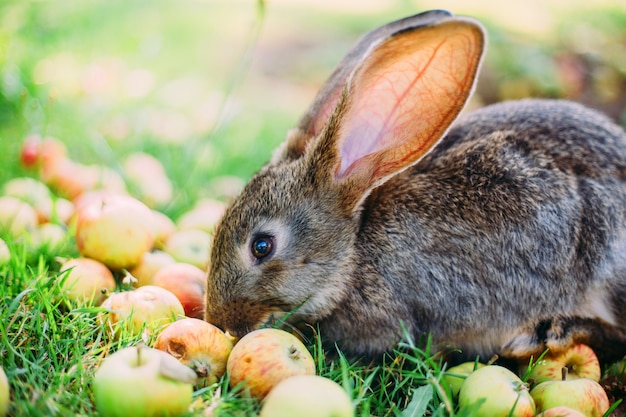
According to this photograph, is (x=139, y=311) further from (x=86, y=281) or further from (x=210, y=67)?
(x=210, y=67)

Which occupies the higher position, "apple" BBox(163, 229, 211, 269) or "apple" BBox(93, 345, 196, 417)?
"apple" BBox(93, 345, 196, 417)

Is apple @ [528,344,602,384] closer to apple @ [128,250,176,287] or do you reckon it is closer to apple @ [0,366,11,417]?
apple @ [128,250,176,287]

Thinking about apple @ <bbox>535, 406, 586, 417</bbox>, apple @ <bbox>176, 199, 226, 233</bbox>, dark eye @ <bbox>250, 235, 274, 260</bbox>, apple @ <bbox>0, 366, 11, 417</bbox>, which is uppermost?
dark eye @ <bbox>250, 235, 274, 260</bbox>

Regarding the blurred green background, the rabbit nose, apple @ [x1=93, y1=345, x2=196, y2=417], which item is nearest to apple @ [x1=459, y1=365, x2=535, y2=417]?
the rabbit nose

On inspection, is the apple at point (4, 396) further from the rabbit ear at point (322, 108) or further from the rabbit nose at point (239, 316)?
the rabbit ear at point (322, 108)

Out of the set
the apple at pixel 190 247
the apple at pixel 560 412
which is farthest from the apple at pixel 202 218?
the apple at pixel 560 412

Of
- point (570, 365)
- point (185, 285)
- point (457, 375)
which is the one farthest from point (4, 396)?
point (570, 365)

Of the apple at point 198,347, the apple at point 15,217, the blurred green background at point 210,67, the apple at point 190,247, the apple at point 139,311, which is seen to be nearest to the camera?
the apple at point 198,347
